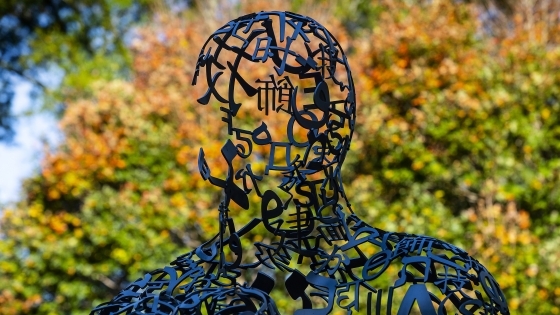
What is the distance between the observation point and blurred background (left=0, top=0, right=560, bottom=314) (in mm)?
4578

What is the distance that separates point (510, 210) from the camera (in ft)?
14.6

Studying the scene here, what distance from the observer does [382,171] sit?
17.4ft

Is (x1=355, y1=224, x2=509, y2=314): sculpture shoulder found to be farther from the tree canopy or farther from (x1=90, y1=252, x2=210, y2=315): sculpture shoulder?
the tree canopy

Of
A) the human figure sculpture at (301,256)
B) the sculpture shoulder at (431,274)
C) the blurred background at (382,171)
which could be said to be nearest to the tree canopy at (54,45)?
the blurred background at (382,171)

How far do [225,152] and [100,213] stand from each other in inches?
149

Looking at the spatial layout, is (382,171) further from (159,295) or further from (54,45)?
(54,45)

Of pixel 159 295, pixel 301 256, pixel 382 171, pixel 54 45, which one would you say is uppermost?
pixel 54 45

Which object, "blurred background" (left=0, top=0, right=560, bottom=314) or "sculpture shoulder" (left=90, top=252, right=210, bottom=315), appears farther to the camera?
"blurred background" (left=0, top=0, right=560, bottom=314)

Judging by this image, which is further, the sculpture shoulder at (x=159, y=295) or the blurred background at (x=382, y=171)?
the blurred background at (x=382, y=171)

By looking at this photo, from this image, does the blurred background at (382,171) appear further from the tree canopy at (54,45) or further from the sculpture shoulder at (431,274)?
the sculpture shoulder at (431,274)

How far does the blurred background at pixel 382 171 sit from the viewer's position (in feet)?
15.0

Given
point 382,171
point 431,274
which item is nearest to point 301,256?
point 431,274

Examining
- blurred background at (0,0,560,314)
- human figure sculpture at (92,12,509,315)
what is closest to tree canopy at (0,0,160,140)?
blurred background at (0,0,560,314)

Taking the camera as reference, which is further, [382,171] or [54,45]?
[54,45]
